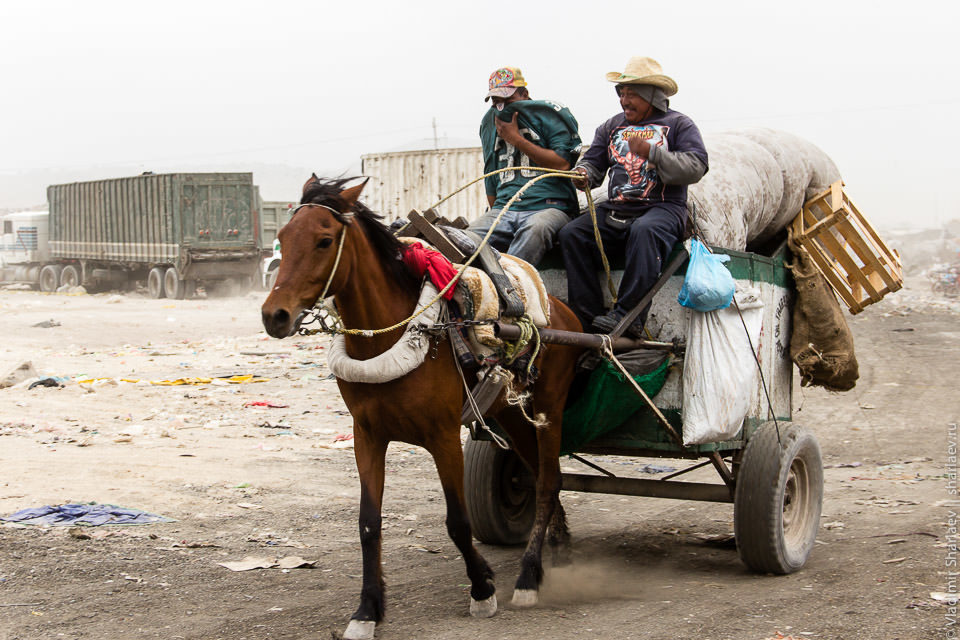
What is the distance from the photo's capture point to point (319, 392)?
38.5 feet

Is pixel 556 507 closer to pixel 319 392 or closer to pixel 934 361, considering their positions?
pixel 319 392

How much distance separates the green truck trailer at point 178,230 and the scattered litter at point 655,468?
Result: 814 inches

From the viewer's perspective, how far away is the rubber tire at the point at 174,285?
2761cm

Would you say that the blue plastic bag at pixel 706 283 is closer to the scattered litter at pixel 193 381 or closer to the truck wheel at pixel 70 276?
the scattered litter at pixel 193 381

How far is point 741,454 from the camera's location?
5.65 metres

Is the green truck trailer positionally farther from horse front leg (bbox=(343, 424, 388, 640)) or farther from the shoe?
horse front leg (bbox=(343, 424, 388, 640))

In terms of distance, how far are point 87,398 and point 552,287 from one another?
669cm

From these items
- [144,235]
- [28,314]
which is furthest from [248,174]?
[28,314]

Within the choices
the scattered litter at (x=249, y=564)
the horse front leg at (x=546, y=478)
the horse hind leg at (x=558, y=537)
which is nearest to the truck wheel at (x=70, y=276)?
the scattered litter at (x=249, y=564)

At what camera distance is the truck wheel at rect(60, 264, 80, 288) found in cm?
3256

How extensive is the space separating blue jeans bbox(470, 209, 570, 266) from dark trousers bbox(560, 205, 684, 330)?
0.13 m

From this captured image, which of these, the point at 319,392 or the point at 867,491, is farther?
the point at 319,392

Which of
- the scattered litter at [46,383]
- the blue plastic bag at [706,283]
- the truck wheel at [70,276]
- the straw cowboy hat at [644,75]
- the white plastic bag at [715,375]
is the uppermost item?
the straw cowboy hat at [644,75]

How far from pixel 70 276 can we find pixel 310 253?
104 ft
